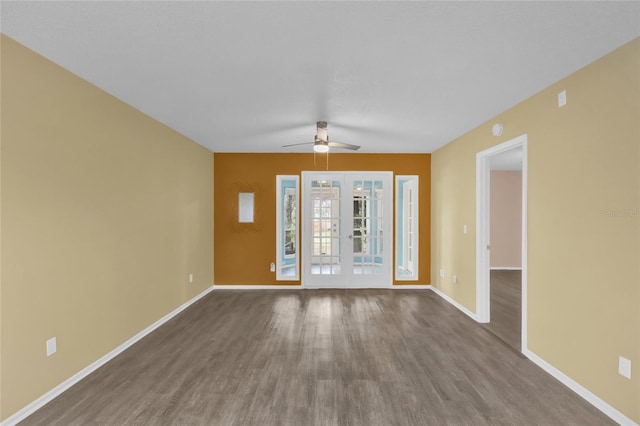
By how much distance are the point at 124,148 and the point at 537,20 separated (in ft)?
11.8

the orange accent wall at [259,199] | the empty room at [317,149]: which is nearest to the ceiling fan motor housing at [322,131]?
the empty room at [317,149]

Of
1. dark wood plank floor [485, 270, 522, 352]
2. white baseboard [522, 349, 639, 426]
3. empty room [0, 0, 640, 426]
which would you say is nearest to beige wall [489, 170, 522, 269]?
dark wood plank floor [485, 270, 522, 352]

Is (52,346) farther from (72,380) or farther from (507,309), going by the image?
(507,309)

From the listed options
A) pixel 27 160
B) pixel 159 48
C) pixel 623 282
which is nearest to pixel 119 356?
pixel 27 160

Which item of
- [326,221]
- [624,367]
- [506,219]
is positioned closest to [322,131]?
[326,221]

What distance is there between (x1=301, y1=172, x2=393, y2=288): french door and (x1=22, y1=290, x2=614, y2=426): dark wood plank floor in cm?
163

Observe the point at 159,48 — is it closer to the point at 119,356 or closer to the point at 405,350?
the point at 119,356

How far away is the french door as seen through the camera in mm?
5551

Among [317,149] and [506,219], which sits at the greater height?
[317,149]

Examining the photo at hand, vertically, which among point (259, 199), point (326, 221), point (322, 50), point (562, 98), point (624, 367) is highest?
point (322, 50)

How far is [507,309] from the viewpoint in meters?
4.38

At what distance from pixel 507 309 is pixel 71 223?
→ 17.5 feet

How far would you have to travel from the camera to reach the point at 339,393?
2.30 metres

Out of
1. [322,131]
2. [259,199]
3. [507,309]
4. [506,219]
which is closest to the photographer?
[322,131]
